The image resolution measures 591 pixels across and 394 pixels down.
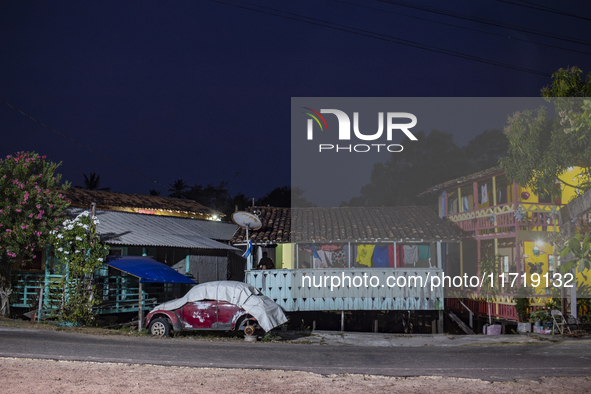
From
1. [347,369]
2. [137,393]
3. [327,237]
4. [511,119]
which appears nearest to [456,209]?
[511,119]

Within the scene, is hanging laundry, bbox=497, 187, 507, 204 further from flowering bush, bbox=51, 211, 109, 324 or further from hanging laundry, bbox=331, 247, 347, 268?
flowering bush, bbox=51, 211, 109, 324

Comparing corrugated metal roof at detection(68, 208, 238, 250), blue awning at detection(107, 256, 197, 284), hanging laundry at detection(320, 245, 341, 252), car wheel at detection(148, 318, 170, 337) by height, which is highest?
corrugated metal roof at detection(68, 208, 238, 250)

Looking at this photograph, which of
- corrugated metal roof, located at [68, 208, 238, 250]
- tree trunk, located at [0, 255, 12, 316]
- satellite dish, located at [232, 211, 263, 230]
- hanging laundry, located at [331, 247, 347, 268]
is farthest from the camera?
hanging laundry, located at [331, 247, 347, 268]

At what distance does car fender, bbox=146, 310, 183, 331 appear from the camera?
15.2 metres

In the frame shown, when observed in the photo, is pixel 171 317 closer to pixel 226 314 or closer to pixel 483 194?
pixel 226 314

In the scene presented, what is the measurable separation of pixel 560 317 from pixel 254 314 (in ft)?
37.7

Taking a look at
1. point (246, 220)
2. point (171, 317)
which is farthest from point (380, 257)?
point (171, 317)

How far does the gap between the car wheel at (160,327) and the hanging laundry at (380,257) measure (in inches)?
438

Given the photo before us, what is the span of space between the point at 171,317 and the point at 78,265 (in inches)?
159

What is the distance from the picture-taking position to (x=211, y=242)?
25047 mm

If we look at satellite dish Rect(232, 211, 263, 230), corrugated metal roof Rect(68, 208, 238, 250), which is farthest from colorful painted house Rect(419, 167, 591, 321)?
corrugated metal roof Rect(68, 208, 238, 250)

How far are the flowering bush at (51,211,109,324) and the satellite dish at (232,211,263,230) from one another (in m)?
6.07

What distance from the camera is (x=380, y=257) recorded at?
23.4m

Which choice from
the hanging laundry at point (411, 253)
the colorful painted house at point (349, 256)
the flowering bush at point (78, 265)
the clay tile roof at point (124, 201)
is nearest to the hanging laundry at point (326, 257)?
the colorful painted house at point (349, 256)
